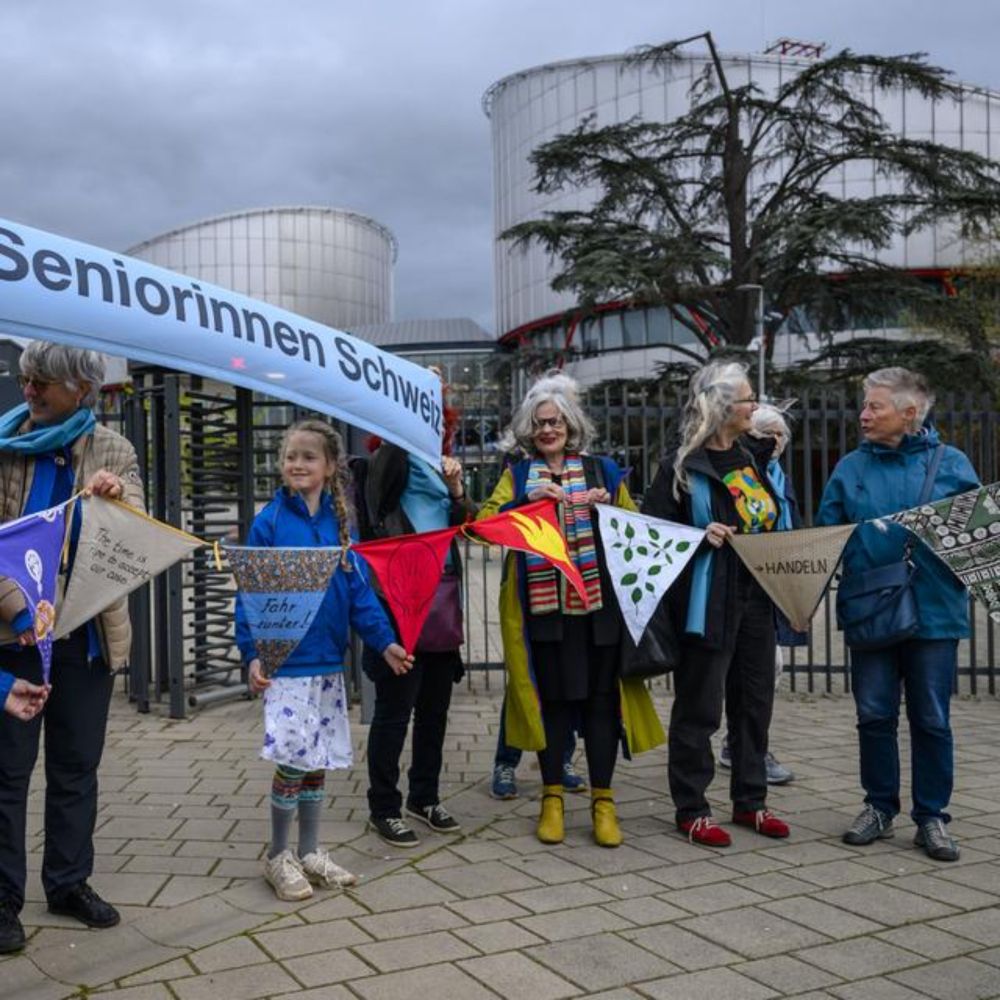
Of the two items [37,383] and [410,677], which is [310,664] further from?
[37,383]

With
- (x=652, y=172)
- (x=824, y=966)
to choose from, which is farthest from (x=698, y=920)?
(x=652, y=172)

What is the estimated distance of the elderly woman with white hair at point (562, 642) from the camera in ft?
16.3

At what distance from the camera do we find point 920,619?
4832 millimetres

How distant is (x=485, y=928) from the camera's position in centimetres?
388

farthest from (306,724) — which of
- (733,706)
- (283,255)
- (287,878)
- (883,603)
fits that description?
(283,255)

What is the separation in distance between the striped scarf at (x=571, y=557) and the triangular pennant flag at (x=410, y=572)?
46cm

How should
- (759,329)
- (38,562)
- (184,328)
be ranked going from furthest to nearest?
(759,329), (38,562), (184,328)

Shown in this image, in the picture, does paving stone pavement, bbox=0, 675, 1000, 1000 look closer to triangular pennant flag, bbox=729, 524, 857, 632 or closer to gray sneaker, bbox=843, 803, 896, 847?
gray sneaker, bbox=843, 803, 896, 847

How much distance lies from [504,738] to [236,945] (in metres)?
1.88

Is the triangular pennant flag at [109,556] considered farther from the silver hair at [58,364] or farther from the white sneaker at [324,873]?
the white sneaker at [324,873]

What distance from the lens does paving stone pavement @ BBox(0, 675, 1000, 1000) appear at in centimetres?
346

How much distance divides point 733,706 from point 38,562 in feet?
10.3

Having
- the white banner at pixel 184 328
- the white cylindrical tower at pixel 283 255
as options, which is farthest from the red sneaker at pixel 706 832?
the white cylindrical tower at pixel 283 255

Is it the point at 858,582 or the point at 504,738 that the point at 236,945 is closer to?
the point at 504,738
